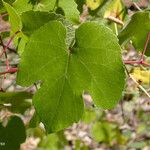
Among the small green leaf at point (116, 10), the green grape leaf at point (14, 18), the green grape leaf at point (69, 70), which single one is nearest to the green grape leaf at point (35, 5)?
the green grape leaf at point (14, 18)

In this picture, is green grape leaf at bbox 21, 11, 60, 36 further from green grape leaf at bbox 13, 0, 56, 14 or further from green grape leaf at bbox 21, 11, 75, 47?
green grape leaf at bbox 13, 0, 56, 14

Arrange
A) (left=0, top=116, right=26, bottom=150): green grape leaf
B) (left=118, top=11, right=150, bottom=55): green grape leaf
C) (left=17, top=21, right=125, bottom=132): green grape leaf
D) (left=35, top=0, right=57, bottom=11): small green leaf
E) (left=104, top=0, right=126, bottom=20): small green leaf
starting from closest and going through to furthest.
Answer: (left=17, top=21, right=125, bottom=132): green grape leaf < (left=118, top=11, right=150, bottom=55): green grape leaf < (left=35, top=0, right=57, bottom=11): small green leaf < (left=0, top=116, right=26, bottom=150): green grape leaf < (left=104, top=0, right=126, bottom=20): small green leaf

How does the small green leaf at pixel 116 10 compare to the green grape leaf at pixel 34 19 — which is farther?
the small green leaf at pixel 116 10

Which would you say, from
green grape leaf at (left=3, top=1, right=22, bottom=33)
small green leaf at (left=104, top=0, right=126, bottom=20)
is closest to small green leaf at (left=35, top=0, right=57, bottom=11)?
green grape leaf at (left=3, top=1, right=22, bottom=33)

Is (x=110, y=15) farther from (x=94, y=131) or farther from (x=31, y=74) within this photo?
(x=94, y=131)

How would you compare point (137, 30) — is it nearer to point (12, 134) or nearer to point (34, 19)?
point (34, 19)

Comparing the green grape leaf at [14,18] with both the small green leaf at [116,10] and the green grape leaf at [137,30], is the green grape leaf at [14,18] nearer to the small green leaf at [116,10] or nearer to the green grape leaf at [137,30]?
the green grape leaf at [137,30]
